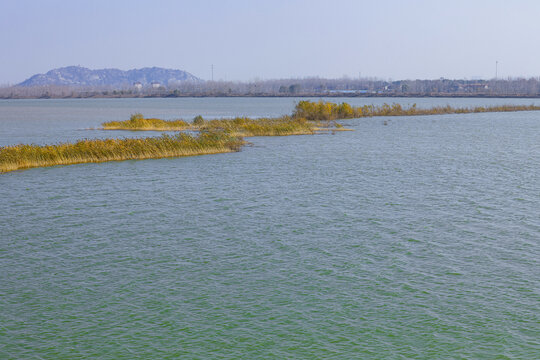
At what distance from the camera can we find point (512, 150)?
1912 inches

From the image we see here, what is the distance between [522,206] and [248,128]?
1609 inches

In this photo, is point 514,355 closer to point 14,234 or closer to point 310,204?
point 310,204

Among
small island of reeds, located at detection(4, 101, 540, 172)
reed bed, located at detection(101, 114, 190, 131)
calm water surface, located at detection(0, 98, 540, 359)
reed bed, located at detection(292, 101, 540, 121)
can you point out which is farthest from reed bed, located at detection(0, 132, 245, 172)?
reed bed, located at detection(292, 101, 540, 121)

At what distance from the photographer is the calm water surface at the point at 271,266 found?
12.5 metres

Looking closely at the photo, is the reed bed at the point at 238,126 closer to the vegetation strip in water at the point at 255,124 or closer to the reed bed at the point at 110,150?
the vegetation strip in water at the point at 255,124

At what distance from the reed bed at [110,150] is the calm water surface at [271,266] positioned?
3.89m

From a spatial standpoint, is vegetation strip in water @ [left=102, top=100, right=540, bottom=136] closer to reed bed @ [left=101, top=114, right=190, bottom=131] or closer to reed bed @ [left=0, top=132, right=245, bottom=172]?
reed bed @ [left=101, top=114, right=190, bottom=131]

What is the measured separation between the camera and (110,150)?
137 ft

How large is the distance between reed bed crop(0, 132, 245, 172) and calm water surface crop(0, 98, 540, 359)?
3.89 meters

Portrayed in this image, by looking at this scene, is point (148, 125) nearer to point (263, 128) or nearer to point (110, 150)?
point (263, 128)

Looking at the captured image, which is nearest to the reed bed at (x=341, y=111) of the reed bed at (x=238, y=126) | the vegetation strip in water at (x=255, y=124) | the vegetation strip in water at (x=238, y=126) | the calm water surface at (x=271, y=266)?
the vegetation strip in water at (x=255, y=124)

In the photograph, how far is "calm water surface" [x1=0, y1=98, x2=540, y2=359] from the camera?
41.0 ft

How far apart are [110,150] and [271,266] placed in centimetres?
2774

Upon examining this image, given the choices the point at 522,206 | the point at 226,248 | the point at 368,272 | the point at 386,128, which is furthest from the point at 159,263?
the point at 386,128
